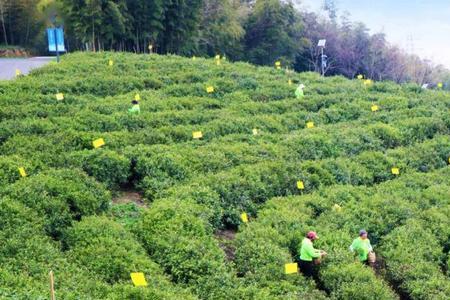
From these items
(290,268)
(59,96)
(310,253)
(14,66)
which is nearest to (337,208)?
(310,253)

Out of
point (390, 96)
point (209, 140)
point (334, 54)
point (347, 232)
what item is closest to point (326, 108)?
point (390, 96)

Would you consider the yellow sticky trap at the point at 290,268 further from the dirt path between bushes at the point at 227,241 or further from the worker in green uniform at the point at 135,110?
the worker in green uniform at the point at 135,110

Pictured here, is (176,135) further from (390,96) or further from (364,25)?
(364,25)

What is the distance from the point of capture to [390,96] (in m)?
25.2

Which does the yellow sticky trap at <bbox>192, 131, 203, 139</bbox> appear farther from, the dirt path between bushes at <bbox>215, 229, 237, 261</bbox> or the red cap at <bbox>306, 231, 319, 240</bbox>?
the red cap at <bbox>306, 231, 319, 240</bbox>

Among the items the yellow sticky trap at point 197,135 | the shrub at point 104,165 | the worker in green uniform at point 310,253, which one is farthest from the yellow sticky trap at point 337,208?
the shrub at point 104,165

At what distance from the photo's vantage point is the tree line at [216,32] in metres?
29.8

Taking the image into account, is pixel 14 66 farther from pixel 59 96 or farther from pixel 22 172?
pixel 22 172

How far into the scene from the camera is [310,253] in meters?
11.7

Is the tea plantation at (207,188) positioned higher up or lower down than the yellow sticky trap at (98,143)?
lower down

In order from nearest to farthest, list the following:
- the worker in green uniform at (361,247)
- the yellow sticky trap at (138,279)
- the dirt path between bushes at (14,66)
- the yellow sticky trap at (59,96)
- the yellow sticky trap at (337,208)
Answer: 1. the yellow sticky trap at (138,279)
2. the worker in green uniform at (361,247)
3. the yellow sticky trap at (337,208)
4. the yellow sticky trap at (59,96)
5. the dirt path between bushes at (14,66)

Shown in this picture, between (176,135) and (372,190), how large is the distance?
18.9 feet

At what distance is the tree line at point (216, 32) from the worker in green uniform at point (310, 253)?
64.3ft

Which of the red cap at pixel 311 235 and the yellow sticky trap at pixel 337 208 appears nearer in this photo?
the red cap at pixel 311 235
